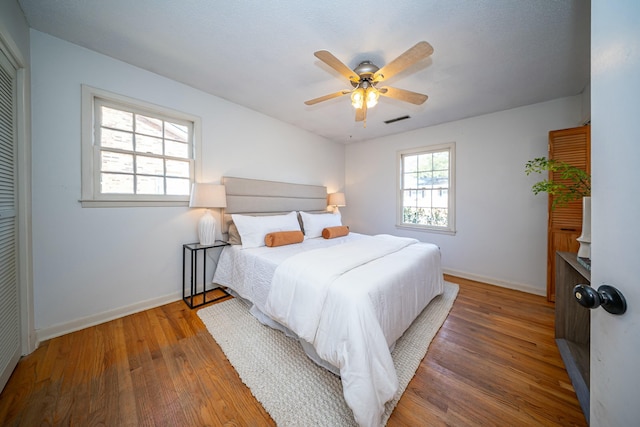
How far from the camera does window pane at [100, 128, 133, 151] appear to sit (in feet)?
6.89

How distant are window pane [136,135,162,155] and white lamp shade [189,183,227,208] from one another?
560 millimetres

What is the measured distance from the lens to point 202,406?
127 centimetres

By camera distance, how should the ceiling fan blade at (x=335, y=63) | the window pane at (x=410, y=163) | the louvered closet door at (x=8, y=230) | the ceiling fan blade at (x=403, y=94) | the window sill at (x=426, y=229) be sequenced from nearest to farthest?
the louvered closet door at (x=8, y=230) → the ceiling fan blade at (x=335, y=63) → the ceiling fan blade at (x=403, y=94) → the window sill at (x=426, y=229) → the window pane at (x=410, y=163)

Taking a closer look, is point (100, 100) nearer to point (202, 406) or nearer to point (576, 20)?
point (202, 406)

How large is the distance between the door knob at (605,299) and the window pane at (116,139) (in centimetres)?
326

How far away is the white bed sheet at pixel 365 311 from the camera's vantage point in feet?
3.81

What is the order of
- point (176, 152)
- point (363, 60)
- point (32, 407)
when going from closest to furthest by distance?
point (32, 407)
point (363, 60)
point (176, 152)

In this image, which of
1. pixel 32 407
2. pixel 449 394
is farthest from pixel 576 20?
pixel 32 407

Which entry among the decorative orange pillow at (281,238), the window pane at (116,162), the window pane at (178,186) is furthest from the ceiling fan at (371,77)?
→ the window pane at (116,162)

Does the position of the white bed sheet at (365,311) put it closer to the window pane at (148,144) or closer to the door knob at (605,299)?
the door knob at (605,299)

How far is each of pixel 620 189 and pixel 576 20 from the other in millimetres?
1952

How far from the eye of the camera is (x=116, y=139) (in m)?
2.17

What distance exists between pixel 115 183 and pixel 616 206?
328 cm

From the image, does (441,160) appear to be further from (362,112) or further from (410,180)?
(362,112)
